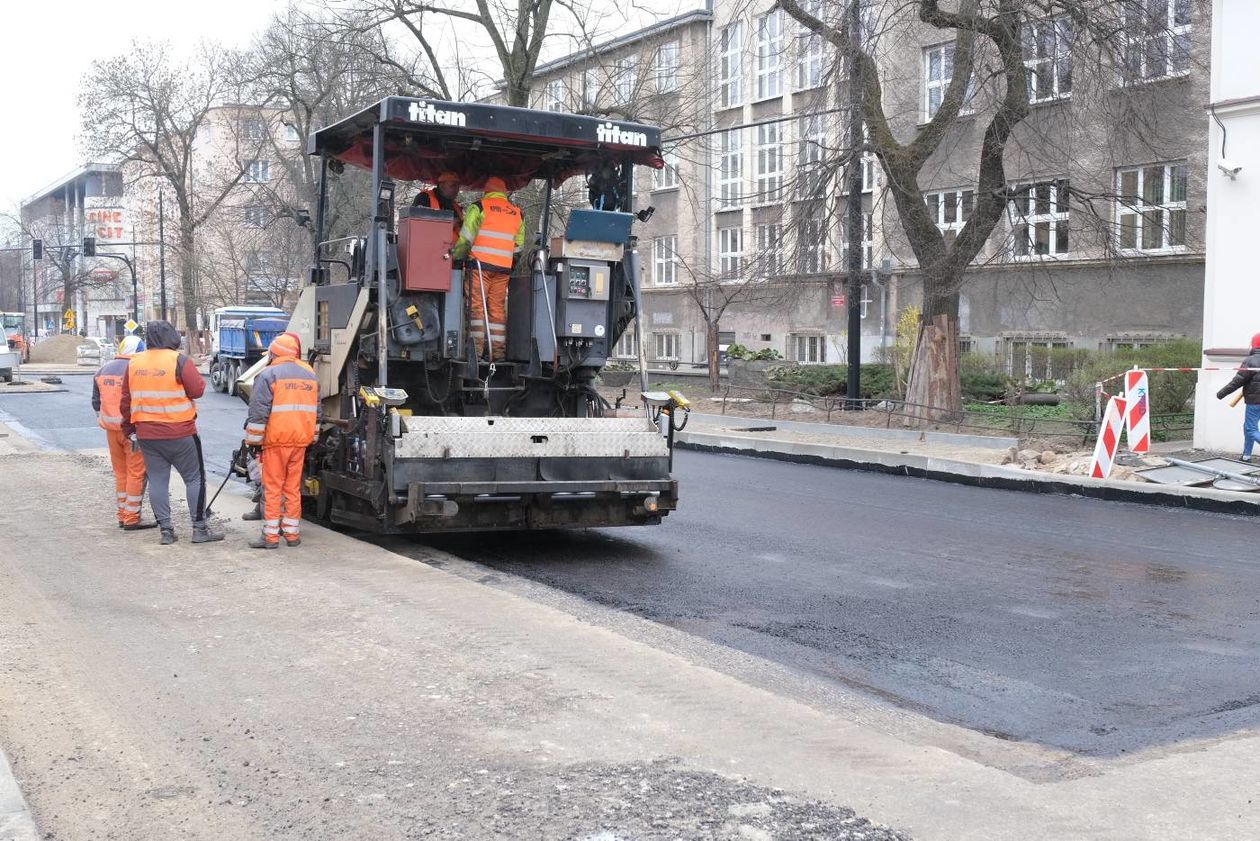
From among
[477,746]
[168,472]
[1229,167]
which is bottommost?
[477,746]

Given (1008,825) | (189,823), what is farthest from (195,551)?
(1008,825)

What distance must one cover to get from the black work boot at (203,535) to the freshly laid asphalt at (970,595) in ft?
5.62

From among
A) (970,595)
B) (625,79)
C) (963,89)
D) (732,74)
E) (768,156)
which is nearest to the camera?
(970,595)

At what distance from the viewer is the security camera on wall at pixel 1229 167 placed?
52.7ft

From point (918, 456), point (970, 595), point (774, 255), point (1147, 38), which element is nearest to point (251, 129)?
point (774, 255)

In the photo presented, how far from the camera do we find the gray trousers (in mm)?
9227

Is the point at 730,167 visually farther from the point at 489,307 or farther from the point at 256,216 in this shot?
the point at 489,307

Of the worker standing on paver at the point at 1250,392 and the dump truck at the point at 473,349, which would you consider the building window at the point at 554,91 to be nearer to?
the worker standing on paver at the point at 1250,392

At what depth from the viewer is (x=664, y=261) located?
45.4 metres

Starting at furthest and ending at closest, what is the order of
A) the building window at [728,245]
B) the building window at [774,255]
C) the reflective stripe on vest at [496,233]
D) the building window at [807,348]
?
1. the building window at [728,245]
2. the building window at [807,348]
3. the building window at [774,255]
4. the reflective stripe on vest at [496,233]

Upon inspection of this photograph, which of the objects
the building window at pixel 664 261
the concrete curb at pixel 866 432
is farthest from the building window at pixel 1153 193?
the building window at pixel 664 261

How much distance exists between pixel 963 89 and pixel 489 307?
11.8m

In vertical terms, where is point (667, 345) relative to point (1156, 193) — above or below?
below

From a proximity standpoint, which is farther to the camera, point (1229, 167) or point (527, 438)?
point (1229, 167)
